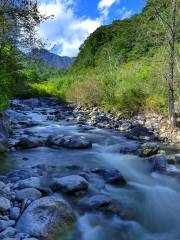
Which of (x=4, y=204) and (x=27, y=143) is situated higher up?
(x=27, y=143)

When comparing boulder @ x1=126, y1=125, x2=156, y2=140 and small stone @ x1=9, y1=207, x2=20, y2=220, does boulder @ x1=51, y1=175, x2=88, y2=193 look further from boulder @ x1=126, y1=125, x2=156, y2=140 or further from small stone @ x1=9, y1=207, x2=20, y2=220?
boulder @ x1=126, y1=125, x2=156, y2=140

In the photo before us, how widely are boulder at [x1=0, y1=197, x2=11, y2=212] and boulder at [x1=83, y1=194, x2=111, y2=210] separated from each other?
2.21 metres

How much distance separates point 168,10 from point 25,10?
38.4 feet

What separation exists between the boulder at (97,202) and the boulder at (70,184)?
0.84 meters

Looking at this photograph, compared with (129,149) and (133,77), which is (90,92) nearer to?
(133,77)

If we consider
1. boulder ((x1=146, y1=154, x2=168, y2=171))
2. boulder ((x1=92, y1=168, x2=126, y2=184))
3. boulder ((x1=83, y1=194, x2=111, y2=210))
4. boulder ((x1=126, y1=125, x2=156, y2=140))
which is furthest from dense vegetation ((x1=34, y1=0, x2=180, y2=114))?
boulder ((x1=83, y1=194, x2=111, y2=210))

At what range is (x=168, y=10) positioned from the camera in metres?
21.8

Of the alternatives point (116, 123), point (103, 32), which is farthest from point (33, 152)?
point (103, 32)

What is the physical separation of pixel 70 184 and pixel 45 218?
264cm

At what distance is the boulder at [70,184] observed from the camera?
1150 cm

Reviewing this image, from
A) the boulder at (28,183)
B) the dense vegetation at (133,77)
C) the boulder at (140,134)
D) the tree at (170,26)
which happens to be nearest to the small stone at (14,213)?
the boulder at (28,183)

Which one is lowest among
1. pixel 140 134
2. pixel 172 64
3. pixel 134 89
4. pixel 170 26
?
pixel 140 134

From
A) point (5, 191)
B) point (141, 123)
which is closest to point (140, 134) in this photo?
point (141, 123)

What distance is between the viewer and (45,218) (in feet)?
29.8
